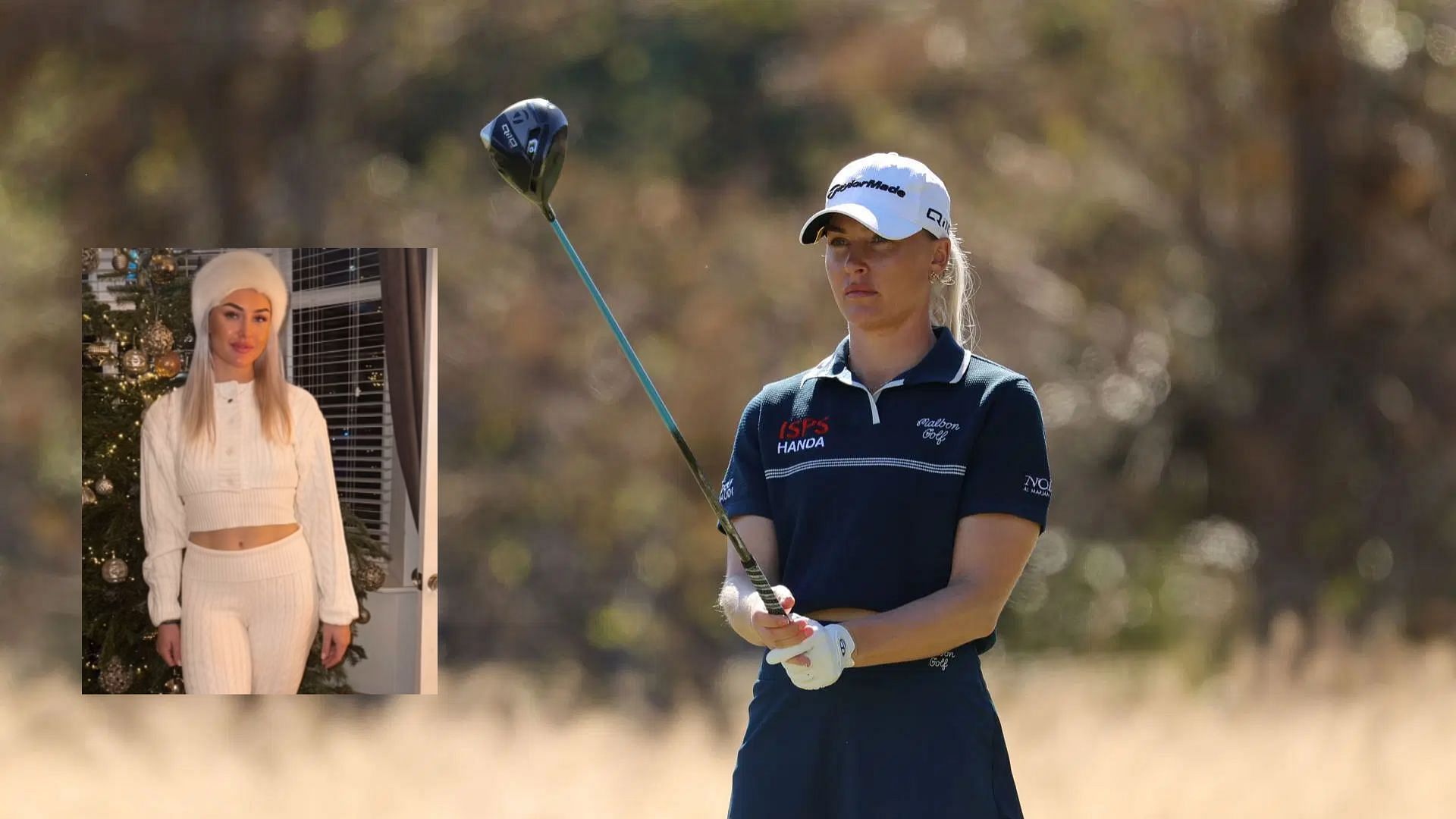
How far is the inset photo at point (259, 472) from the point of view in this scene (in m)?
3.81

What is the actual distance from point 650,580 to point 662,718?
233 cm

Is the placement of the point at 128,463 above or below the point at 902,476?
above

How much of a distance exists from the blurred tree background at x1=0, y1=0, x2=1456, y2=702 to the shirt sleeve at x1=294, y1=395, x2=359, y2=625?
15.3 feet

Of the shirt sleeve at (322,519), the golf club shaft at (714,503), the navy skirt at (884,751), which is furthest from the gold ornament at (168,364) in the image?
the navy skirt at (884,751)

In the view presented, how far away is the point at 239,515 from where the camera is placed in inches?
150

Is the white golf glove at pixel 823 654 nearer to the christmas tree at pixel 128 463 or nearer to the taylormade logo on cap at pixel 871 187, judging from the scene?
the taylormade logo on cap at pixel 871 187

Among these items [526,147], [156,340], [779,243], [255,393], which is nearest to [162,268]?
[156,340]

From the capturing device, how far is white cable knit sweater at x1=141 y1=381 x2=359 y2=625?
12.5ft

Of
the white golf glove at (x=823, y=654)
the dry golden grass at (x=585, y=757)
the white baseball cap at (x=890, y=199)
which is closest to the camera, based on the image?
the white golf glove at (x=823, y=654)

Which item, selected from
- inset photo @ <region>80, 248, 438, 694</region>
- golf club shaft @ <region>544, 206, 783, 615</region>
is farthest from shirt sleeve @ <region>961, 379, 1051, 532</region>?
inset photo @ <region>80, 248, 438, 694</region>

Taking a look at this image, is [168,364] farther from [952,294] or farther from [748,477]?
[952,294]

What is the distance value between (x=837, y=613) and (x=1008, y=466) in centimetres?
30

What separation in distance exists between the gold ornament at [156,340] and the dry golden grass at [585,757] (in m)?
1.80

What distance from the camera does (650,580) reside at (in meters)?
9.66
